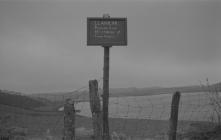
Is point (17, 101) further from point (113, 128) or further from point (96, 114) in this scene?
point (96, 114)

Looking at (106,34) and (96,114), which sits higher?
(106,34)

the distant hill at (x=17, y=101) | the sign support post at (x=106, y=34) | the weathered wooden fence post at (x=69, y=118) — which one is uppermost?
the sign support post at (x=106, y=34)

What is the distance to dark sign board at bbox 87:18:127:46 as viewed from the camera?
7.73m

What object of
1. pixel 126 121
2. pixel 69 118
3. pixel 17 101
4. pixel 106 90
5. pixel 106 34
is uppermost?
pixel 106 34

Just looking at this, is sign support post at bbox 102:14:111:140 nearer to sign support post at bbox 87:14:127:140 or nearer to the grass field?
sign support post at bbox 87:14:127:140

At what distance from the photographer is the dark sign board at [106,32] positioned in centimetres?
773

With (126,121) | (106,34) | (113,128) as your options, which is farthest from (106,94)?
(126,121)

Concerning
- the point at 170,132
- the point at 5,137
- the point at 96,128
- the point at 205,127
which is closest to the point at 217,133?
the point at 205,127

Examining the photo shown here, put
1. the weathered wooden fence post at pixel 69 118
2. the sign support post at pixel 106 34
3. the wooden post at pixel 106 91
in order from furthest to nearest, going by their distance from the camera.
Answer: the sign support post at pixel 106 34
the wooden post at pixel 106 91
the weathered wooden fence post at pixel 69 118

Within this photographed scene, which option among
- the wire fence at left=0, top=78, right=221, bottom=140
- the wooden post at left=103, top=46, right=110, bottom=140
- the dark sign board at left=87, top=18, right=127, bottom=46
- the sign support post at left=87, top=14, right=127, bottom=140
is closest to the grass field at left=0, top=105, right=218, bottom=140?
the wire fence at left=0, top=78, right=221, bottom=140

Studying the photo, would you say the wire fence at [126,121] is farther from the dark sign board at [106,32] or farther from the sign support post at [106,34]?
the dark sign board at [106,32]

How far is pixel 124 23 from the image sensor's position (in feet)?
25.9

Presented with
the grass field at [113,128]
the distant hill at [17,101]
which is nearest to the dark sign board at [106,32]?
the grass field at [113,128]

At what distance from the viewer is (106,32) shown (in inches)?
307
